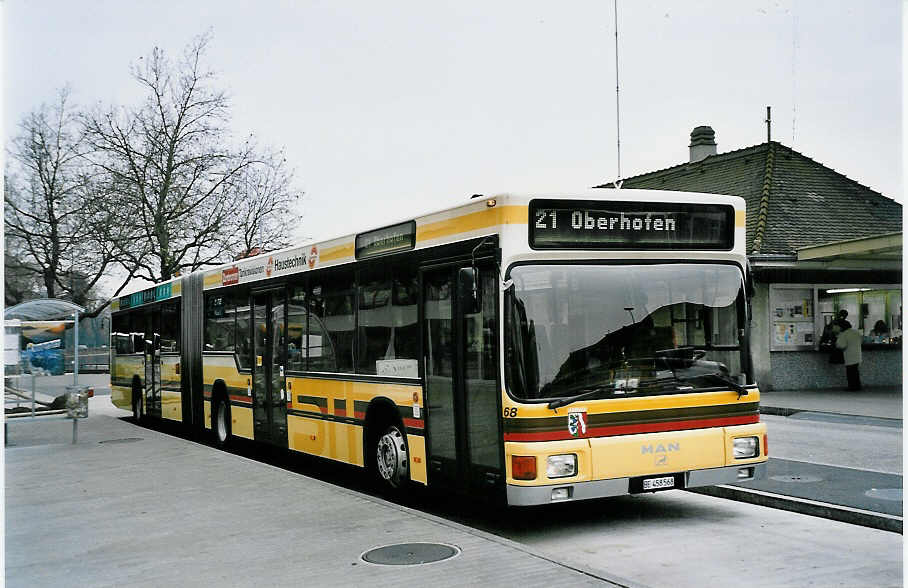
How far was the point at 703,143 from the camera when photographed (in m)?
36.7

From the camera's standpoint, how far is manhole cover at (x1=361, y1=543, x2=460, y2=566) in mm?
6984

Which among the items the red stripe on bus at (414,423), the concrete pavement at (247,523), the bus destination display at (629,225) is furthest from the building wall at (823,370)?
the bus destination display at (629,225)

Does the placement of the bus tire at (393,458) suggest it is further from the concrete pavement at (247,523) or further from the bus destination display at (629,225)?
the bus destination display at (629,225)

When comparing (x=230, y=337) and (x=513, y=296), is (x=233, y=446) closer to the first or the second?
(x=230, y=337)

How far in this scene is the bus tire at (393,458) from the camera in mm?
9820

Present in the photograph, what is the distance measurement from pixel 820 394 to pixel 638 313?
16869mm

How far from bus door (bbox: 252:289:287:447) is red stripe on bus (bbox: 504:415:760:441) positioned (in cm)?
586

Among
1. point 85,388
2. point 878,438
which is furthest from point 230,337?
point 878,438

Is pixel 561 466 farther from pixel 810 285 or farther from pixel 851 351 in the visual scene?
pixel 810 285

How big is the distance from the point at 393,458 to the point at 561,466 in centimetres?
267

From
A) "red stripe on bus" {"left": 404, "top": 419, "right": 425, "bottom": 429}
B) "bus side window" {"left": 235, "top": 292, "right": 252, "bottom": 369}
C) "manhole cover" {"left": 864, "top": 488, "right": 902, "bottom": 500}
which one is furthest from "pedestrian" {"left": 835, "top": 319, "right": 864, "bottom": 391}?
"red stripe on bus" {"left": 404, "top": 419, "right": 425, "bottom": 429}

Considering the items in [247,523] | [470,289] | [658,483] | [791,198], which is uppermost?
[791,198]

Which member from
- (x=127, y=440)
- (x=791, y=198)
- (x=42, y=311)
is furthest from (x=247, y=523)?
(x=791, y=198)

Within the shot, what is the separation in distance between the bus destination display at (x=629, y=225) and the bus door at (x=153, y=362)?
13244 mm
